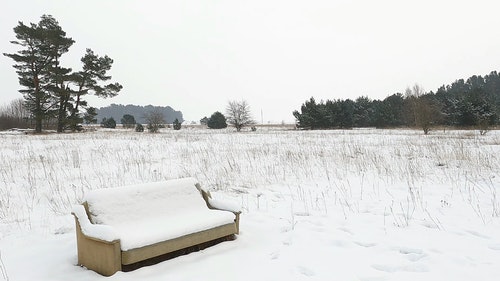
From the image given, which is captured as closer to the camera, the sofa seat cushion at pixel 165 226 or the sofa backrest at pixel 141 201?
the sofa seat cushion at pixel 165 226

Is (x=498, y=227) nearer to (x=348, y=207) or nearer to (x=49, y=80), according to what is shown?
(x=348, y=207)

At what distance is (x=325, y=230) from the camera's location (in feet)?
14.9

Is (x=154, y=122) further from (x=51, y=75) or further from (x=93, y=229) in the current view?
(x=93, y=229)

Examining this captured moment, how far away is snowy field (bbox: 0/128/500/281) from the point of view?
11.0 feet

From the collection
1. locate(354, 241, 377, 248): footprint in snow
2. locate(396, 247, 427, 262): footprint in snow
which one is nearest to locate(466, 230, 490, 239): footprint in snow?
locate(396, 247, 427, 262): footprint in snow

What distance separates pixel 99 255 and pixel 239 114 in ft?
139

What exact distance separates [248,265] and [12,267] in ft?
8.73

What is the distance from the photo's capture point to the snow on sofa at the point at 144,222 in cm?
319

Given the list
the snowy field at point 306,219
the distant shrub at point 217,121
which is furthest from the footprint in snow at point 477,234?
the distant shrub at point 217,121

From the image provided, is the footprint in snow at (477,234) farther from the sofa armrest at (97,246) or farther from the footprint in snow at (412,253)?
the sofa armrest at (97,246)

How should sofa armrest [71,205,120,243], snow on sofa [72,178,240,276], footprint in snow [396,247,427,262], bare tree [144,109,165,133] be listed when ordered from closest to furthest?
sofa armrest [71,205,120,243] → snow on sofa [72,178,240,276] → footprint in snow [396,247,427,262] → bare tree [144,109,165,133]

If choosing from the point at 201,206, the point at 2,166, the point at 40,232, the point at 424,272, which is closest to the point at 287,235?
the point at 201,206

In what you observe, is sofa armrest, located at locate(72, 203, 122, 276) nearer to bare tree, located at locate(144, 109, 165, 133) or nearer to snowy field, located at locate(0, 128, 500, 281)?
snowy field, located at locate(0, 128, 500, 281)

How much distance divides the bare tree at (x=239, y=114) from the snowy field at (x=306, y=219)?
117 feet
